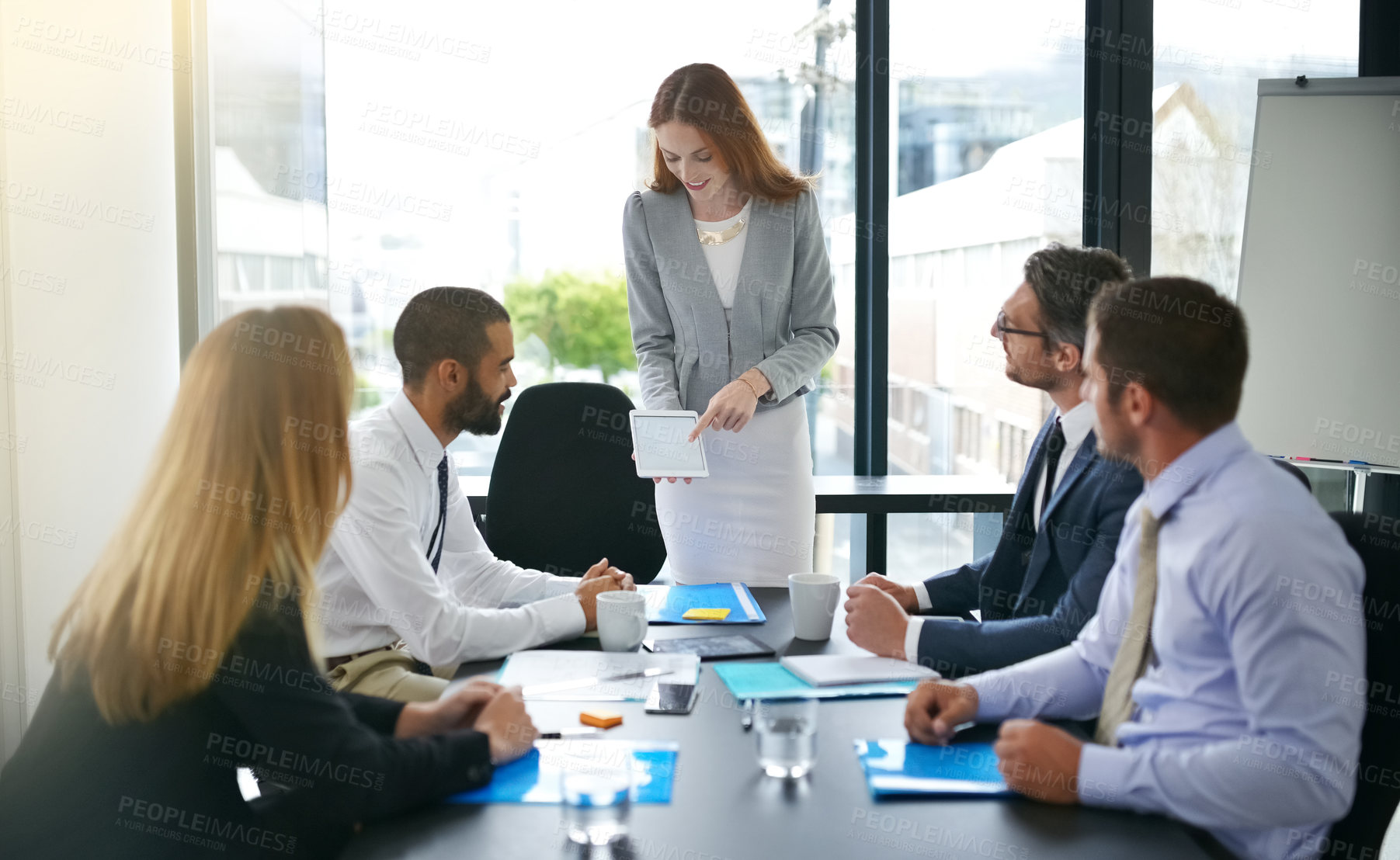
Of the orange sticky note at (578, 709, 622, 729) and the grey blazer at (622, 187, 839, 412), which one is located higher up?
the grey blazer at (622, 187, 839, 412)

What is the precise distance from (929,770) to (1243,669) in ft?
1.16

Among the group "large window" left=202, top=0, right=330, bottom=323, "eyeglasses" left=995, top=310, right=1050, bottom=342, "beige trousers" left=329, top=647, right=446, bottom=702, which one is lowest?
"beige trousers" left=329, top=647, right=446, bottom=702

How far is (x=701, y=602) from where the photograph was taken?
6.61 ft

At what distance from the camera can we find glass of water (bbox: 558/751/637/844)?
3.54 feet

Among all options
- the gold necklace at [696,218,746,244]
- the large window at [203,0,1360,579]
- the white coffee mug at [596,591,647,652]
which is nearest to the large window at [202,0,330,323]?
the large window at [203,0,1360,579]

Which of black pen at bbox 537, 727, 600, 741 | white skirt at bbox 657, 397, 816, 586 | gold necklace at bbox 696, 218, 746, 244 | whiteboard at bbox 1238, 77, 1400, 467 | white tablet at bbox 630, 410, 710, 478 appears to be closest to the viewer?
black pen at bbox 537, 727, 600, 741

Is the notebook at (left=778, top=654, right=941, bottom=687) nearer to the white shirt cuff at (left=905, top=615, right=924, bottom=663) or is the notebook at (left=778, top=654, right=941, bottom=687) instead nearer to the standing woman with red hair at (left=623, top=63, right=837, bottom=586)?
the white shirt cuff at (left=905, top=615, right=924, bottom=663)

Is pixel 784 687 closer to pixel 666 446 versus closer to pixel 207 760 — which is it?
pixel 207 760

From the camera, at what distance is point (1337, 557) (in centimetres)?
117

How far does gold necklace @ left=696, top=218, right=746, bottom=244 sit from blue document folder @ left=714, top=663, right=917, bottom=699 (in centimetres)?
148

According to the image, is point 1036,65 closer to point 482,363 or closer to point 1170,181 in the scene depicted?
point 1170,181

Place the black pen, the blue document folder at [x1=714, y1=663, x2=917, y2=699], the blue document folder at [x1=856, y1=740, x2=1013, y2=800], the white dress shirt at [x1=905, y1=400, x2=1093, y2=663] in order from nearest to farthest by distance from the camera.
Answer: the blue document folder at [x1=856, y1=740, x2=1013, y2=800] < the black pen < the blue document folder at [x1=714, y1=663, x2=917, y2=699] < the white dress shirt at [x1=905, y1=400, x2=1093, y2=663]

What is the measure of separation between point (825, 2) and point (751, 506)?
88.7 inches

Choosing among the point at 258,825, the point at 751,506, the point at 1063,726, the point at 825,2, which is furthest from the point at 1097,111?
the point at 258,825
